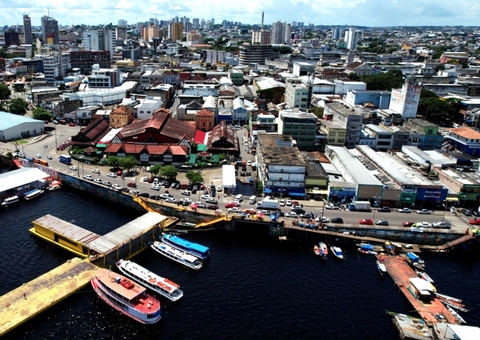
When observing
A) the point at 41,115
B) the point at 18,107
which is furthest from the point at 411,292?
the point at 18,107

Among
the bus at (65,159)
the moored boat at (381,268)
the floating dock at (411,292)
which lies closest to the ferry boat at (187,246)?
A: the moored boat at (381,268)

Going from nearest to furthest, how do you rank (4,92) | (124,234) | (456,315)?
(456,315)
(124,234)
(4,92)

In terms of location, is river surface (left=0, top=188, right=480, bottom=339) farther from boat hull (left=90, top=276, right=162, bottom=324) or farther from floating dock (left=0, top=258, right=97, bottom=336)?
floating dock (left=0, top=258, right=97, bottom=336)

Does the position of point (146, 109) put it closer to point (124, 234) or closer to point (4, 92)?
point (4, 92)

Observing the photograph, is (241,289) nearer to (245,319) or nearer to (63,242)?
(245,319)

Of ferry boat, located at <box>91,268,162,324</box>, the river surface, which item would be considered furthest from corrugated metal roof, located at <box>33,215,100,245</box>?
ferry boat, located at <box>91,268,162,324</box>

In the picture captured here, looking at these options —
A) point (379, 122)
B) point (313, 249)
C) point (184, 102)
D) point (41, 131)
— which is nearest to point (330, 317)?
point (313, 249)
